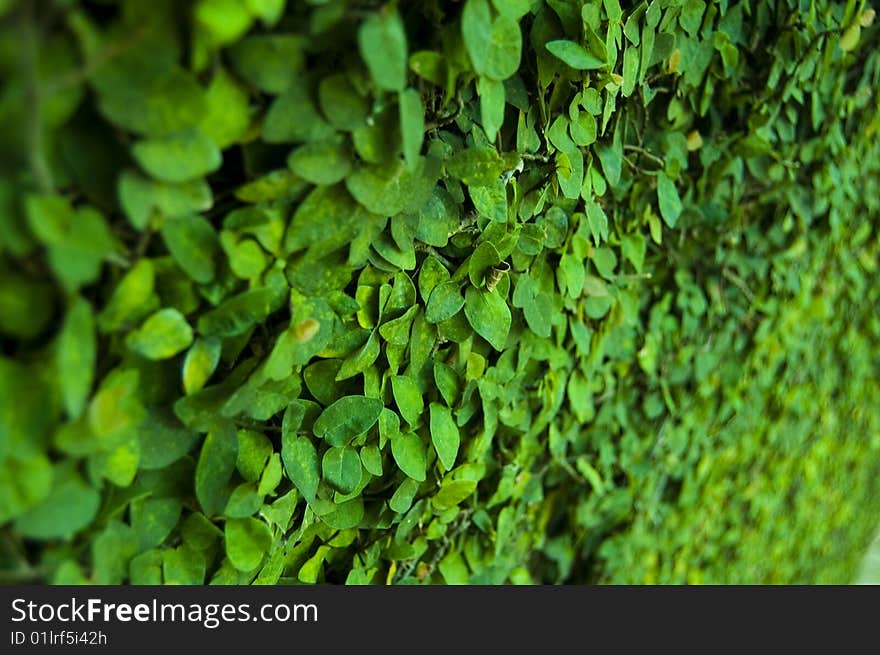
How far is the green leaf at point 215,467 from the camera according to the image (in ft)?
2.10

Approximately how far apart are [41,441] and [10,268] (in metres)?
0.12

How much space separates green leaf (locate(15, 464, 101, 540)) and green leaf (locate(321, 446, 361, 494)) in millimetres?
249

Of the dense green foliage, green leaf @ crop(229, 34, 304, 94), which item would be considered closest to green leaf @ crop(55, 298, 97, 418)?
the dense green foliage

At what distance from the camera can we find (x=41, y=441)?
0.49 meters

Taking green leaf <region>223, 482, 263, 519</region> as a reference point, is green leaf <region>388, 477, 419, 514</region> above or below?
below

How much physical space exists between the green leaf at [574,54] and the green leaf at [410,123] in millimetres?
213

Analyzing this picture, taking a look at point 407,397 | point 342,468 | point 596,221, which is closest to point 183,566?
point 342,468

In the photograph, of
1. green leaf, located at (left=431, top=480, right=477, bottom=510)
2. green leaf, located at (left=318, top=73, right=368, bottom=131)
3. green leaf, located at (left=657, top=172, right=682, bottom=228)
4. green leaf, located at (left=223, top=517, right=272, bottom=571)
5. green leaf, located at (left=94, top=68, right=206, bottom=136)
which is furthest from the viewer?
green leaf, located at (left=657, top=172, right=682, bottom=228)

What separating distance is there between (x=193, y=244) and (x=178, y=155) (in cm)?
8

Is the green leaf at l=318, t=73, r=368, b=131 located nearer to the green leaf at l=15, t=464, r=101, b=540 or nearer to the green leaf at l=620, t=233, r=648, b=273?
the green leaf at l=15, t=464, r=101, b=540

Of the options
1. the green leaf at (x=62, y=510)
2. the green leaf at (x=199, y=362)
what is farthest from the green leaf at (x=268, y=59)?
the green leaf at (x=62, y=510)

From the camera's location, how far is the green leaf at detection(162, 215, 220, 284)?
54cm

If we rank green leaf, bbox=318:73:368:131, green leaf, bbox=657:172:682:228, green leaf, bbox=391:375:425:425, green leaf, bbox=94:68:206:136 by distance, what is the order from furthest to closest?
green leaf, bbox=657:172:682:228
green leaf, bbox=391:375:425:425
green leaf, bbox=318:73:368:131
green leaf, bbox=94:68:206:136

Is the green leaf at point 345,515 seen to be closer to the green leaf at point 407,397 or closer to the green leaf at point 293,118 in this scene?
the green leaf at point 407,397
